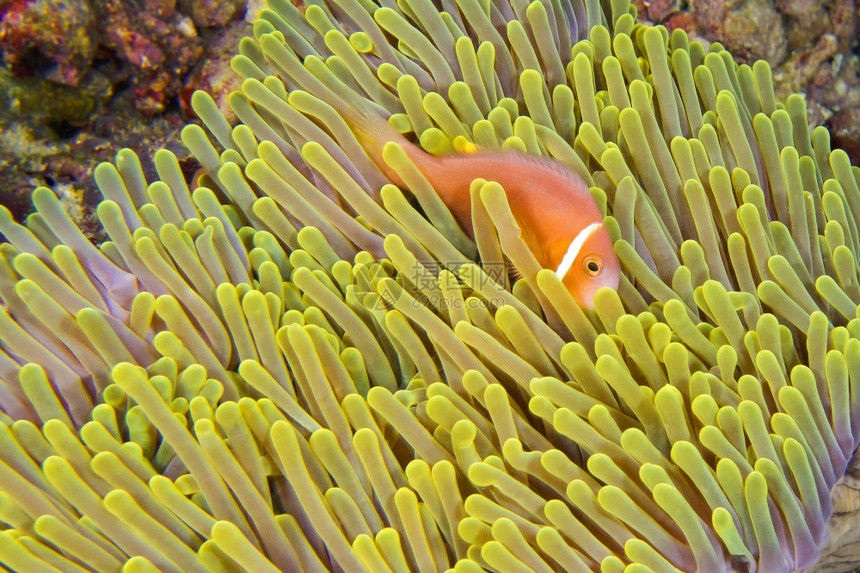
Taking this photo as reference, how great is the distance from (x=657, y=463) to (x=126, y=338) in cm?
119

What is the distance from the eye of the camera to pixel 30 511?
1.22 metres

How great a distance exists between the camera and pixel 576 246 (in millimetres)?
1403

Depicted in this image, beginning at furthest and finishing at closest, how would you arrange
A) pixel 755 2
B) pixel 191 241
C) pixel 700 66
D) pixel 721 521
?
1. pixel 755 2
2. pixel 700 66
3. pixel 191 241
4. pixel 721 521

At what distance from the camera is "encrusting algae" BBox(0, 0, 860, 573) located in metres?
1.19

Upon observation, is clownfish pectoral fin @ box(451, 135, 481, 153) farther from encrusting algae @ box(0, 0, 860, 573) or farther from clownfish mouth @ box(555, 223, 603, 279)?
clownfish mouth @ box(555, 223, 603, 279)

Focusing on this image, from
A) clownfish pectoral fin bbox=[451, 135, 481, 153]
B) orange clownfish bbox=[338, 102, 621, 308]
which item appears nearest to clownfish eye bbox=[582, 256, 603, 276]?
orange clownfish bbox=[338, 102, 621, 308]

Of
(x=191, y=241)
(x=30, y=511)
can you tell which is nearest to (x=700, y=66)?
(x=191, y=241)

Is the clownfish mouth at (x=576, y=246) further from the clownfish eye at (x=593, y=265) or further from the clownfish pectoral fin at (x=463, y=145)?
the clownfish pectoral fin at (x=463, y=145)

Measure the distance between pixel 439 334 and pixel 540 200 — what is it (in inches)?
16.0

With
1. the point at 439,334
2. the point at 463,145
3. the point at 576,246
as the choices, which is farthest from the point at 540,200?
the point at 439,334

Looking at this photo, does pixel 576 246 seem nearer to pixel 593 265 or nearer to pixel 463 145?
pixel 593 265

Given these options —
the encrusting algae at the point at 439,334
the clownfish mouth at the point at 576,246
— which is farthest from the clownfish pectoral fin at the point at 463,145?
the clownfish mouth at the point at 576,246

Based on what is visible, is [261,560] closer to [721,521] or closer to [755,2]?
[721,521]

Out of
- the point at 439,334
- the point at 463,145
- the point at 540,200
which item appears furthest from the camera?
the point at 463,145
